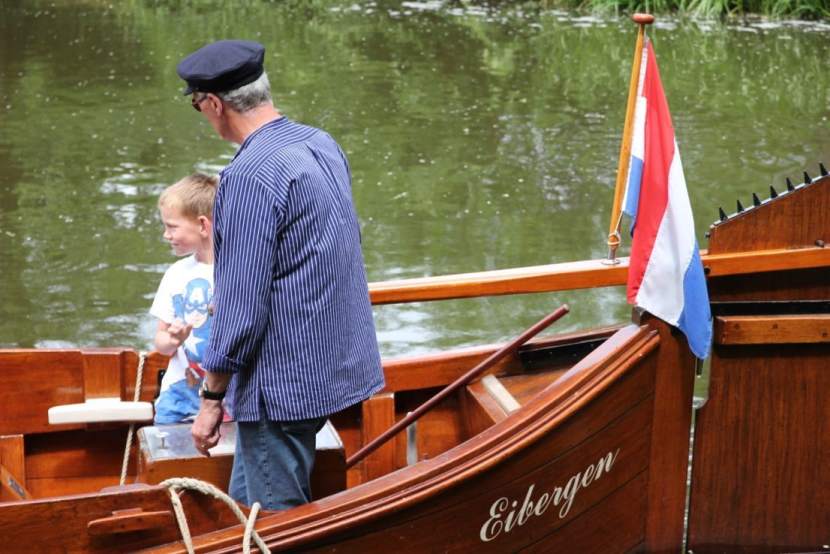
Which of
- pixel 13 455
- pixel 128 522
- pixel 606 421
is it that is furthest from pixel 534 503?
pixel 13 455

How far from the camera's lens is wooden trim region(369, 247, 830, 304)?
3580mm

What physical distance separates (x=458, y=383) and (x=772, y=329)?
86 cm

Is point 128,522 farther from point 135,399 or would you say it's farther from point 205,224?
point 135,399

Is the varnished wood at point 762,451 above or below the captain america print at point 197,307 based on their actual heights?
below

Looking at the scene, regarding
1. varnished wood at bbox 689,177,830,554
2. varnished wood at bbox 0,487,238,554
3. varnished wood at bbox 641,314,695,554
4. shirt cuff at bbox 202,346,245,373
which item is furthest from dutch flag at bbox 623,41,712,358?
varnished wood at bbox 0,487,238,554

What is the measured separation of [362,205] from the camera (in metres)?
8.63

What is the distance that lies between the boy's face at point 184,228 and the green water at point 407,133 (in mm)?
3141

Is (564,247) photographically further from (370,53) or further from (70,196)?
(370,53)

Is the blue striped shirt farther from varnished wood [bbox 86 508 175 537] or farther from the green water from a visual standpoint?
the green water

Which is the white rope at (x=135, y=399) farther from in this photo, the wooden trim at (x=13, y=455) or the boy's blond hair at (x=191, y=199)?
the boy's blond hair at (x=191, y=199)

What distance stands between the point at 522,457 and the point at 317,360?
62 cm

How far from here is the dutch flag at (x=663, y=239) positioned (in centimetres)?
330

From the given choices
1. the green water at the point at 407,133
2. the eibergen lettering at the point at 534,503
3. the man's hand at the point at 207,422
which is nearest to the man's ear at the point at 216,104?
the man's hand at the point at 207,422

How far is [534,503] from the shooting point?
317 cm
